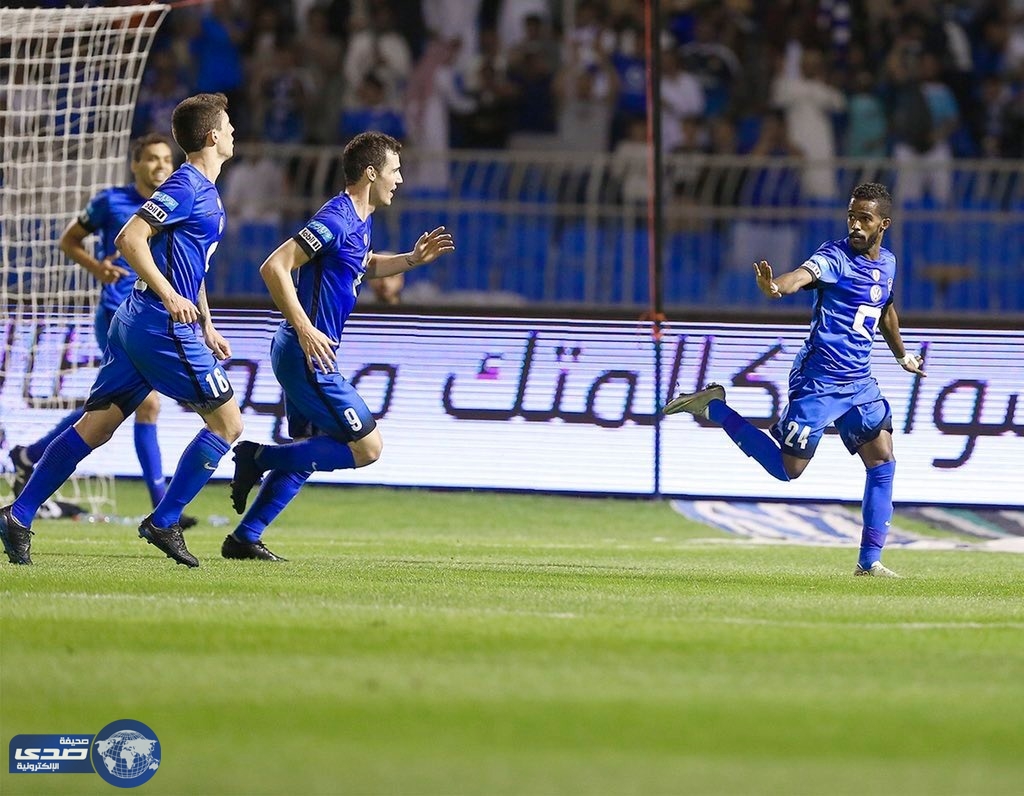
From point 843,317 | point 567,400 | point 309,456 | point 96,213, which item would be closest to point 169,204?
point 309,456

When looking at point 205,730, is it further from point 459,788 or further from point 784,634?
point 784,634

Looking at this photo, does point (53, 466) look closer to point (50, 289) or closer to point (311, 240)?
point (311, 240)

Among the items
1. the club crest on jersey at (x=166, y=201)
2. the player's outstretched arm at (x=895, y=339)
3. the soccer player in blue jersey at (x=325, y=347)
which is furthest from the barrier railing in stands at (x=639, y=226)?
the club crest on jersey at (x=166, y=201)

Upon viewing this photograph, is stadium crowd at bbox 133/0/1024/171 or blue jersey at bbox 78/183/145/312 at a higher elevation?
stadium crowd at bbox 133/0/1024/171

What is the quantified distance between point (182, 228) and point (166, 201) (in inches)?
7.3

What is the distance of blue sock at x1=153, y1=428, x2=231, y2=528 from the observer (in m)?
8.86

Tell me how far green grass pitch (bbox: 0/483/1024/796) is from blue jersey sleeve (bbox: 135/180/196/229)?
163cm

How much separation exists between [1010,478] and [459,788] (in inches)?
323

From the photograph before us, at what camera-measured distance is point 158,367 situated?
28.4ft

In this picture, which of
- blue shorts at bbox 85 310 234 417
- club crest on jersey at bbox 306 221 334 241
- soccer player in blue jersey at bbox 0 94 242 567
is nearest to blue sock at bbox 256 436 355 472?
soccer player in blue jersey at bbox 0 94 242 567

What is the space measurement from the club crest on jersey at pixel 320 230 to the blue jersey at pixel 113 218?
9.10 feet

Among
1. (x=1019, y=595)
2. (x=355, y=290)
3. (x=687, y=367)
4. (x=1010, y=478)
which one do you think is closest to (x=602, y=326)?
(x=687, y=367)

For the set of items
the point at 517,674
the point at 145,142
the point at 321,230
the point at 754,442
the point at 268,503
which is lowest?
the point at 268,503

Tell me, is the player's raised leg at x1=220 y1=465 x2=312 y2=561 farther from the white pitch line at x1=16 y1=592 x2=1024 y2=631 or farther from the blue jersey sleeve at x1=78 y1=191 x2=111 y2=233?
the blue jersey sleeve at x1=78 y1=191 x2=111 y2=233
